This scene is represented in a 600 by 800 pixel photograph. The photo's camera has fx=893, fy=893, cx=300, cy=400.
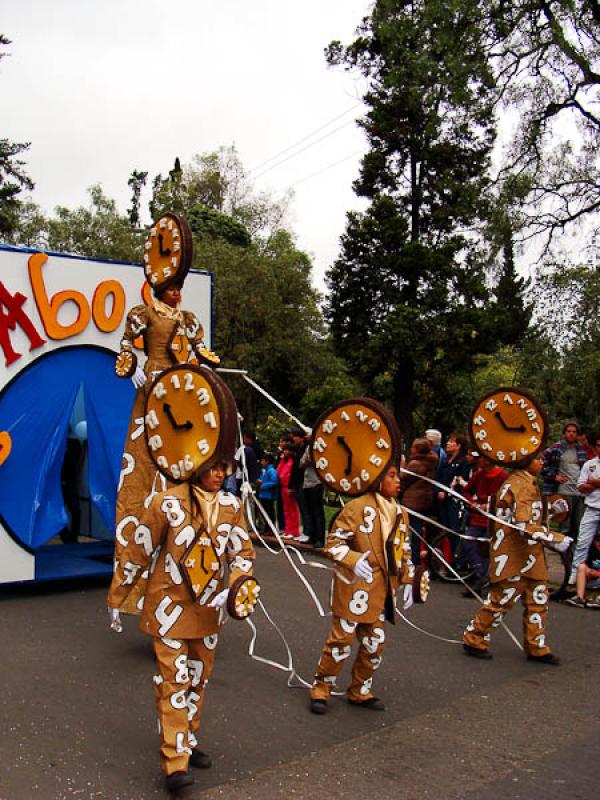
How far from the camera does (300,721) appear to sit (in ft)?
17.4

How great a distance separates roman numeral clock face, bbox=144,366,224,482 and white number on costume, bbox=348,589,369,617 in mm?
1438

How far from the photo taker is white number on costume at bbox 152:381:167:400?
473cm

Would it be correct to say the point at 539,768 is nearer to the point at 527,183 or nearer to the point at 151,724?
the point at 151,724

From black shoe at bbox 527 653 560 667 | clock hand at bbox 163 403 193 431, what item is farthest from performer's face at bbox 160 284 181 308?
black shoe at bbox 527 653 560 667

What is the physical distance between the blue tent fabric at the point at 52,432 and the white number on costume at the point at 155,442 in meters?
3.94

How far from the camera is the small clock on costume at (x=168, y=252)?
21.7 ft

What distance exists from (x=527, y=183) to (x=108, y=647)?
1101 cm

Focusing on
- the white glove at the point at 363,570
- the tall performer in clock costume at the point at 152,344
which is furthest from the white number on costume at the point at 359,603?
the tall performer in clock costume at the point at 152,344

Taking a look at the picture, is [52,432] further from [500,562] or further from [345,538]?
[500,562]

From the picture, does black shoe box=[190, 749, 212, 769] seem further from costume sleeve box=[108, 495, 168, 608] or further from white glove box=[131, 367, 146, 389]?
white glove box=[131, 367, 146, 389]

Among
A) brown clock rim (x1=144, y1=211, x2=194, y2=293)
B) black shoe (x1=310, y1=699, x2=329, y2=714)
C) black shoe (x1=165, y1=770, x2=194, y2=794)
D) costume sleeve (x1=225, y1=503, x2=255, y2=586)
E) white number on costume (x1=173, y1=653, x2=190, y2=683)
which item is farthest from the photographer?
brown clock rim (x1=144, y1=211, x2=194, y2=293)

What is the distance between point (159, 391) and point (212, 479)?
57 cm

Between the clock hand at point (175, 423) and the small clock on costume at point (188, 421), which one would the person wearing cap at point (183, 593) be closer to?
the small clock on costume at point (188, 421)

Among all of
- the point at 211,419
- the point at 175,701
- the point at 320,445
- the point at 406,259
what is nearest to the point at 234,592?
the point at 175,701
